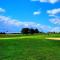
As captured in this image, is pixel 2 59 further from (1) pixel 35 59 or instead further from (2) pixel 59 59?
(2) pixel 59 59

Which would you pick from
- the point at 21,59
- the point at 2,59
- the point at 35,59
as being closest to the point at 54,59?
the point at 35,59

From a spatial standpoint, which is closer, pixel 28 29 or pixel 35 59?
pixel 35 59

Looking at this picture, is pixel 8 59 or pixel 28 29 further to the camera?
pixel 28 29

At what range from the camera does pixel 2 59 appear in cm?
1962

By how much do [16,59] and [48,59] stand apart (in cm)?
279

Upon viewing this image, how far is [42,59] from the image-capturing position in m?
19.4

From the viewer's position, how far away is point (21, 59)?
19703 mm

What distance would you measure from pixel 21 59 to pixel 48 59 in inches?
92.8

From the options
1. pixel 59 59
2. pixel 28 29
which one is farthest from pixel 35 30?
pixel 59 59

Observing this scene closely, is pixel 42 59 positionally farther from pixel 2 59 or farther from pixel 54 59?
pixel 2 59

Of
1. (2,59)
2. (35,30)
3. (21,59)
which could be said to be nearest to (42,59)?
(21,59)

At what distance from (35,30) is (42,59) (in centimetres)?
11776

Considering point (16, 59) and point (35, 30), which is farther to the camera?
point (35, 30)

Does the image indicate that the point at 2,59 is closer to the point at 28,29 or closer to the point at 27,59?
the point at 27,59
